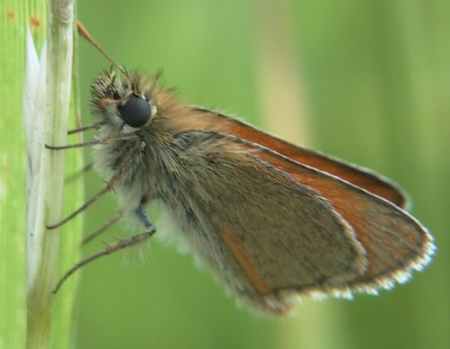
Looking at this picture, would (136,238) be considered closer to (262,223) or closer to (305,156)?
(262,223)

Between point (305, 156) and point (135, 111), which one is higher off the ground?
point (135, 111)

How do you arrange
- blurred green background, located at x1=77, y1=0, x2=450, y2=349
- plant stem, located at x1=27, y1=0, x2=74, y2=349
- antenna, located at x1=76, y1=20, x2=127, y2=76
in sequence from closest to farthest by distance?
plant stem, located at x1=27, y1=0, x2=74, y2=349
antenna, located at x1=76, y1=20, x2=127, y2=76
blurred green background, located at x1=77, y1=0, x2=450, y2=349

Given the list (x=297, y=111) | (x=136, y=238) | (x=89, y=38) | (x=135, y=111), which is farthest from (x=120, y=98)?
(x=297, y=111)

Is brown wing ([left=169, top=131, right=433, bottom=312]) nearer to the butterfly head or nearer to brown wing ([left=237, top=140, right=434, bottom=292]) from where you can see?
brown wing ([left=237, top=140, right=434, bottom=292])

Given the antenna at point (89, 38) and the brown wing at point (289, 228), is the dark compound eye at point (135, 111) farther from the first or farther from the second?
the brown wing at point (289, 228)

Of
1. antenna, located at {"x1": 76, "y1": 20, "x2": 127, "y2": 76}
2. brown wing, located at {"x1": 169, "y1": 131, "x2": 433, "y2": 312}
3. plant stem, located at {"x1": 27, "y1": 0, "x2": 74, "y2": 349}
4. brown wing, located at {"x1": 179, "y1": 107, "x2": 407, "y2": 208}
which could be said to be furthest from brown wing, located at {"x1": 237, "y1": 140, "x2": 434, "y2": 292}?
plant stem, located at {"x1": 27, "y1": 0, "x2": 74, "y2": 349}

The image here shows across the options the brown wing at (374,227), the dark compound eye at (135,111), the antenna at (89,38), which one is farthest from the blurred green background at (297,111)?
the antenna at (89,38)
